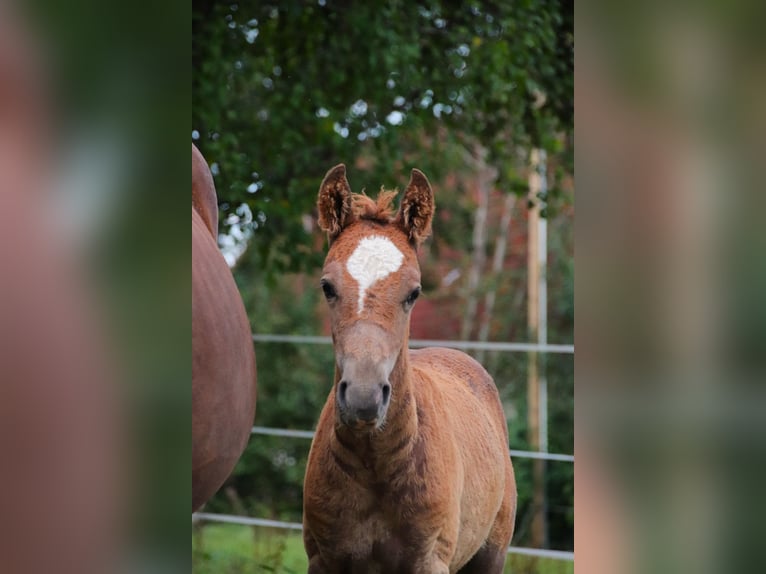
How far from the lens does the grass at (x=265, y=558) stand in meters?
4.73

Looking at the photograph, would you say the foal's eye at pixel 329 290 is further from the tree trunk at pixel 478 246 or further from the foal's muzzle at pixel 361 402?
the tree trunk at pixel 478 246

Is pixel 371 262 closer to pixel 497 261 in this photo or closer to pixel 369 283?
pixel 369 283

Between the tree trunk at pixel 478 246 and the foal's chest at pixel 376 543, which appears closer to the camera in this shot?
the foal's chest at pixel 376 543

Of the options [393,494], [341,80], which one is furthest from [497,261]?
[393,494]

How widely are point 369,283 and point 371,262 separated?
0.06 meters

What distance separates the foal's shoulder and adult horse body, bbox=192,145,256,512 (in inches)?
43.1

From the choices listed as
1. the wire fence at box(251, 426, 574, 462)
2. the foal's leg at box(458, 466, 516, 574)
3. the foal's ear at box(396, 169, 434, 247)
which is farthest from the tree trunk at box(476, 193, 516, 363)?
the foal's ear at box(396, 169, 434, 247)

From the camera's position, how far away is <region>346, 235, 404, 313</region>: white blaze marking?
7.23 ft

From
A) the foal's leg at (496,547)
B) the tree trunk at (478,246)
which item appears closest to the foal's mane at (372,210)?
the foal's leg at (496,547)

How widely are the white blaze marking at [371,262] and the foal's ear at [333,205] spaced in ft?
0.63
